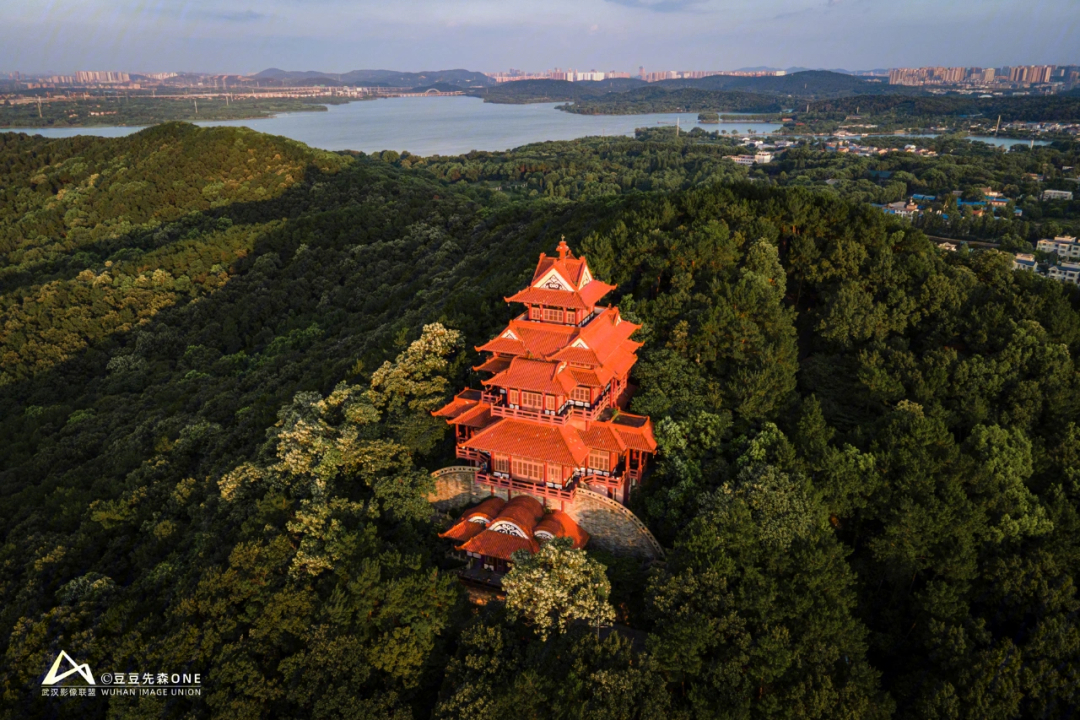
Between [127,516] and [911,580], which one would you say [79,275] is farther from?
[911,580]

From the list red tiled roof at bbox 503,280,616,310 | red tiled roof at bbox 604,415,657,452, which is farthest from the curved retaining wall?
red tiled roof at bbox 503,280,616,310

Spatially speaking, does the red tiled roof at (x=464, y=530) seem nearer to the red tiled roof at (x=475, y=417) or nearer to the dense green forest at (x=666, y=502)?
the dense green forest at (x=666, y=502)

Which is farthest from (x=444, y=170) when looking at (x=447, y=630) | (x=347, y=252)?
(x=447, y=630)

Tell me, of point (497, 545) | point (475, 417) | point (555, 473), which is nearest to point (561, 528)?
point (555, 473)

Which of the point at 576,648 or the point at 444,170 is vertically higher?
the point at 444,170

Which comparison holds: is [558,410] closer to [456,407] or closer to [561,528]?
[561,528]

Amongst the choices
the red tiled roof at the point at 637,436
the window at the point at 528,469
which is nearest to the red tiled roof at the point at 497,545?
the window at the point at 528,469

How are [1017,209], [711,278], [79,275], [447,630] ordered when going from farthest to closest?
[1017,209]
[79,275]
[711,278]
[447,630]
